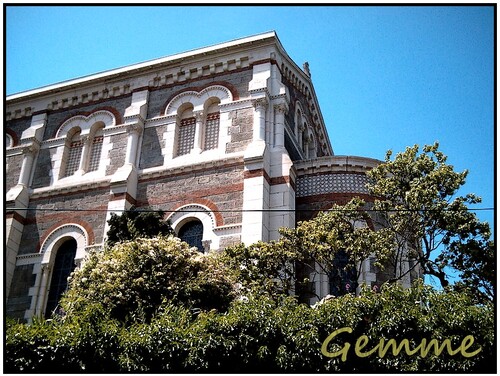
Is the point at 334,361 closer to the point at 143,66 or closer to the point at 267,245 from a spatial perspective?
the point at 267,245

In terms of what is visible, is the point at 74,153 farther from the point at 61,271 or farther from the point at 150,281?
the point at 150,281

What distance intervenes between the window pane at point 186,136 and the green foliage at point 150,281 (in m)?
7.76

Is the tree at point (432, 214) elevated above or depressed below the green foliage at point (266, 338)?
above

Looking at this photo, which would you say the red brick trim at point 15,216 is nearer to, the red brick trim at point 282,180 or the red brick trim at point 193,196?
the red brick trim at point 193,196

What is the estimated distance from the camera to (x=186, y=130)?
74.3 feet

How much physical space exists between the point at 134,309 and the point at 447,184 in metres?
9.65

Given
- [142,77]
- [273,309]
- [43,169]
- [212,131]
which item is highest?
[142,77]

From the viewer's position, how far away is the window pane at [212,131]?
21781 mm

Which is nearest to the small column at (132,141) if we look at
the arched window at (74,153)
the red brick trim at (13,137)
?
the arched window at (74,153)

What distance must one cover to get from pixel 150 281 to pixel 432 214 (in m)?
8.28

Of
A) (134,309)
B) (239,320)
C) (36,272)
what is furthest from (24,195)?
(239,320)

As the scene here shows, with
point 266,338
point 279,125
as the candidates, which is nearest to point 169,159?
point 279,125

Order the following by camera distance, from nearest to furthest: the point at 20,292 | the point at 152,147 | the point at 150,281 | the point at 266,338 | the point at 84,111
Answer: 1. the point at 266,338
2. the point at 150,281
3. the point at 20,292
4. the point at 152,147
5. the point at 84,111

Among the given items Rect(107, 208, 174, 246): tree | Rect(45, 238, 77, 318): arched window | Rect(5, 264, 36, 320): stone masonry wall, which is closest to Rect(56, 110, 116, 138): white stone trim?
Rect(45, 238, 77, 318): arched window
